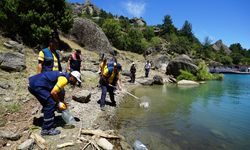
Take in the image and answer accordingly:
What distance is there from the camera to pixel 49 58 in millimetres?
8648

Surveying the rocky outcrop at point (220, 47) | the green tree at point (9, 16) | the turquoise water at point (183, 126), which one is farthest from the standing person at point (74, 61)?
the rocky outcrop at point (220, 47)

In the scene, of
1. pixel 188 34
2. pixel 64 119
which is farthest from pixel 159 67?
pixel 188 34

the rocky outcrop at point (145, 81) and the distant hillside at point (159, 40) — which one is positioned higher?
the distant hillside at point (159, 40)

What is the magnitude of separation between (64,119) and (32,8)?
2098cm

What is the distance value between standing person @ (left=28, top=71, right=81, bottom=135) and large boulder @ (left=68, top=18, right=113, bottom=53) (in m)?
29.7

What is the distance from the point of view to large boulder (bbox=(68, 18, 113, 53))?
3672cm

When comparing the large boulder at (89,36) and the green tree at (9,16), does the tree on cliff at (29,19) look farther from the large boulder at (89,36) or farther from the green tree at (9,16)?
the large boulder at (89,36)

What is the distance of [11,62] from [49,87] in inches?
338

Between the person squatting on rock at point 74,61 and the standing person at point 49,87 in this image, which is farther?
the person squatting on rock at point 74,61

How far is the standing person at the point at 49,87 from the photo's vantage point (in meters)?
6.76

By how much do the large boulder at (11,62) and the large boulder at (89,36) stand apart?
21.5m

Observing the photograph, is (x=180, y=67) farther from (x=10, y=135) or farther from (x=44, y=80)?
(x=10, y=135)

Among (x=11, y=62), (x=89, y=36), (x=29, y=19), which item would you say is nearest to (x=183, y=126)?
(x=11, y=62)

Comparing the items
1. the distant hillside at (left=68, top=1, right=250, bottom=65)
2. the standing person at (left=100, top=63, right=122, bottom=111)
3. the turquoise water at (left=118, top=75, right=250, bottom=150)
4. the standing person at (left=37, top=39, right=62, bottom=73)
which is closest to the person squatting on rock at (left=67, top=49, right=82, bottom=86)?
the standing person at (left=100, top=63, right=122, bottom=111)
